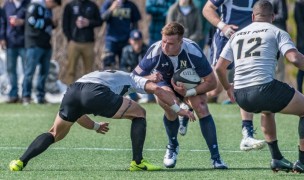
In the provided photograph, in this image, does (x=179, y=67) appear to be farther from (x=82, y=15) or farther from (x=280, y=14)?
(x=82, y=15)

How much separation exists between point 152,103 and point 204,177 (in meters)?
10.0

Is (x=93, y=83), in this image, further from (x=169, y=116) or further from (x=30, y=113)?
(x=30, y=113)

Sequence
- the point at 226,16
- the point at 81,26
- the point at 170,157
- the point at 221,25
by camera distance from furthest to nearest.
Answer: the point at 81,26 < the point at 226,16 < the point at 221,25 < the point at 170,157

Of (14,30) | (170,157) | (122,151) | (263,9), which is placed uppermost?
(263,9)

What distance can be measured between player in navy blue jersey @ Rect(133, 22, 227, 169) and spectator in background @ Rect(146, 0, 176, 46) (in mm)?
9247

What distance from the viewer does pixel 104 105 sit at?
1080cm

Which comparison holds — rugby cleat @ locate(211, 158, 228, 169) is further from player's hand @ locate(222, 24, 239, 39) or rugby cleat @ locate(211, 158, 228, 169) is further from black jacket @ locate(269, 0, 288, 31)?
black jacket @ locate(269, 0, 288, 31)

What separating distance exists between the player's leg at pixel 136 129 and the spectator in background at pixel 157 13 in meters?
9.87

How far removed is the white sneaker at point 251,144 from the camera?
12.3 meters

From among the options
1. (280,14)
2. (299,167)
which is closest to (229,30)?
(299,167)

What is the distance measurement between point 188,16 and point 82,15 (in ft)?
6.49

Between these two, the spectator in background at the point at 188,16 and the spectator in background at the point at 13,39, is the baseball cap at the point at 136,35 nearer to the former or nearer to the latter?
the spectator in background at the point at 188,16

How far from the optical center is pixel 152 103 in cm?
2042

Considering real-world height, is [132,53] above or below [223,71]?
below
